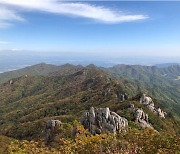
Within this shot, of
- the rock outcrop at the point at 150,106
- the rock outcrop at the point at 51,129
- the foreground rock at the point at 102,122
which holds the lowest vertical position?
the rock outcrop at the point at 150,106

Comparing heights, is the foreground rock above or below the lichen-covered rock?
above

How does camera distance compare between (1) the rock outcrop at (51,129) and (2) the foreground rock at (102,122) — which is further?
(1) the rock outcrop at (51,129)

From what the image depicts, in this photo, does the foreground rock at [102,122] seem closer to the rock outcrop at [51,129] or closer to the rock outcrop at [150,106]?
the rock outcrop at [51,129]

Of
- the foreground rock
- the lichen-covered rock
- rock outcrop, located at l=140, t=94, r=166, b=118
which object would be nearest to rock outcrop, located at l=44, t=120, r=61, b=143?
the foreground rock

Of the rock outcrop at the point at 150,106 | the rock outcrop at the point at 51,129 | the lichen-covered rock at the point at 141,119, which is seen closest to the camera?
the rock outcrop at the point at 51,129

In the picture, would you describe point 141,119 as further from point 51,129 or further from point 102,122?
point 51,129

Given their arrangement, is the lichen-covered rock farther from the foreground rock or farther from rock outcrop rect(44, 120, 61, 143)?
rock outcrop rect(44, 120, 61, 143)

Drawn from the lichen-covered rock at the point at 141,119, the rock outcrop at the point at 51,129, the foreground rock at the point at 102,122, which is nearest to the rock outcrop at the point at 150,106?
the lichen-covered rock at the point at 141,119

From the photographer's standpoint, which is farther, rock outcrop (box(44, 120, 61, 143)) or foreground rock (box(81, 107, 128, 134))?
rock outcrop (box(44, 120, 61, 143))
